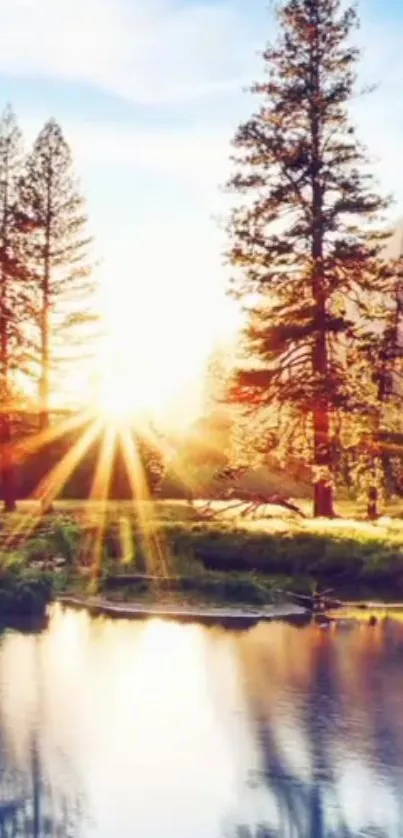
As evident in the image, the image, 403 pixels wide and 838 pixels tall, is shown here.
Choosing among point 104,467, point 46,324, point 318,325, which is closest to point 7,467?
point 104,467

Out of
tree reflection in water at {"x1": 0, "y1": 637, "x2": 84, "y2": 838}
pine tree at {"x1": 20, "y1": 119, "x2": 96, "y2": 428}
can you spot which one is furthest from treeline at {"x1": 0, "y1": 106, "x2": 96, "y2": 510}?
tree reflection in water at {"x1": 0, "y1": 637, "x2": 84, "y2": 838}

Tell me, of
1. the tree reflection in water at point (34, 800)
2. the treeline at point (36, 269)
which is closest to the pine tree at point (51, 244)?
the treeline at point (36, 269)

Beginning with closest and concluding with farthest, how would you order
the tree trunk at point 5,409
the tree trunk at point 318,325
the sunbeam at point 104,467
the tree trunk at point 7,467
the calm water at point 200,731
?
the calm water at point 200,731 → the tree trunk at point 318,325 → the tree trunk at point 7,467 → the tree trunk at point 5,409 → the sunbeam at point 104,467

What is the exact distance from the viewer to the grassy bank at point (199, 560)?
30.3 metres

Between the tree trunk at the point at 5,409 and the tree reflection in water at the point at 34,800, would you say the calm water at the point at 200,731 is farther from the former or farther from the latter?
the tree trunk at the point at 5,409

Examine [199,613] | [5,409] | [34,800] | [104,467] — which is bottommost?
[34,800]

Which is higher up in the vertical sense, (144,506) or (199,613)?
(144,506)

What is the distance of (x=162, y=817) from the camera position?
15.2 meters

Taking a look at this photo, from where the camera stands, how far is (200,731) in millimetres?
19328

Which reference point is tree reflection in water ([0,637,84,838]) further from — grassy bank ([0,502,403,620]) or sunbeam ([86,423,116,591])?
sunbeam ([86,423,116,591])

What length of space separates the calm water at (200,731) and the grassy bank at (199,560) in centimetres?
310

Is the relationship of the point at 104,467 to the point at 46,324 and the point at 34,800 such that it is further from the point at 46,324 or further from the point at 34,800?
the point at 34,800

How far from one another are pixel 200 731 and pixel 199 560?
13417 mm

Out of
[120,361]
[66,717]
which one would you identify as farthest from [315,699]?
[120,361]
